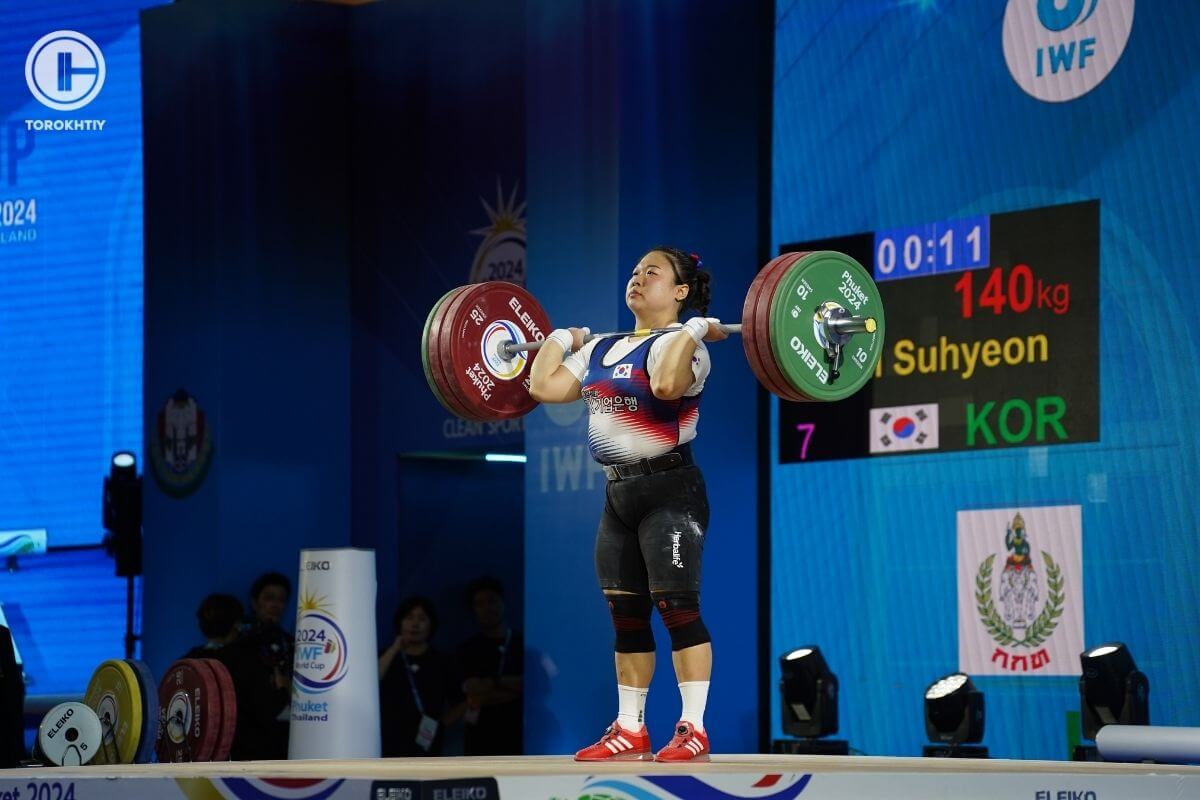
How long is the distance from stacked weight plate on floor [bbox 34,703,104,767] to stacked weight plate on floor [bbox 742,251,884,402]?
2586mm

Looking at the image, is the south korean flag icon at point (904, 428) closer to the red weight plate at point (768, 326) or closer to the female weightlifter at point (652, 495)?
the female weightlifter at point (652, 495)

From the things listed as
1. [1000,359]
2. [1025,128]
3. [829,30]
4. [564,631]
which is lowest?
[564,631]

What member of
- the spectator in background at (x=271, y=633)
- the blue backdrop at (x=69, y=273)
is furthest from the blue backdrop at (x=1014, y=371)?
the blue backdrop at (x=69, y=273)

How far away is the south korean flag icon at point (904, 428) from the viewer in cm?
733

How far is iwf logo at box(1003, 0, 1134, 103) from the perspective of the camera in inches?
271

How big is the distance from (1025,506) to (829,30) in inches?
85.6

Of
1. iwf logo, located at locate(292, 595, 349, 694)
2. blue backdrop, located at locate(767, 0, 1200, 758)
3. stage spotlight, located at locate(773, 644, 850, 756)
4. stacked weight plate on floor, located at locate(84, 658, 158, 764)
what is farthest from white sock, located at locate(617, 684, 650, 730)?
blue backdrop, located at locate(767, 0, 1200, 758)

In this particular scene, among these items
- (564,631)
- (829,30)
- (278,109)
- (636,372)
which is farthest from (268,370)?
(636,372)

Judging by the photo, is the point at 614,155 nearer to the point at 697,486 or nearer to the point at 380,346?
the point at 380,346

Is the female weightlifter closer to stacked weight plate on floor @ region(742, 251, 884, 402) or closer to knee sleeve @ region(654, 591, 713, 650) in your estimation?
knee sleeve @ region(654, 591, 713, 650)

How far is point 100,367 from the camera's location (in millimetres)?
10266

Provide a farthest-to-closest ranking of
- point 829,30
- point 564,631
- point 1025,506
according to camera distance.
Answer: point 564,631
point 829,30
point 1025,506

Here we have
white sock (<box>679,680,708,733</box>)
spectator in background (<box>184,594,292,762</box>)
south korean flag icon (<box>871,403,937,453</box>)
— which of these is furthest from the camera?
spectator in background (<box>184,594,292,762</box>)

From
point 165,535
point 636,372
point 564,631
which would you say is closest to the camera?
point 636,372
